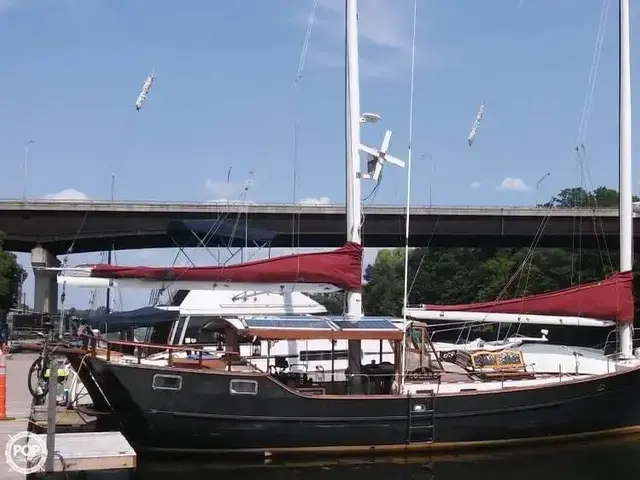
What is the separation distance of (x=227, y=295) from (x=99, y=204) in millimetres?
32804

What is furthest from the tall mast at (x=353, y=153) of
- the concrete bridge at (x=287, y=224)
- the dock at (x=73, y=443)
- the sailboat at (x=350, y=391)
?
the concrete bridge at (x=287, y=224)

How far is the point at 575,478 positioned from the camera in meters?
15.6

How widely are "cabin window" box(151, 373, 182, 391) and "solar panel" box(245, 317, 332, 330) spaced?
6.17 feet

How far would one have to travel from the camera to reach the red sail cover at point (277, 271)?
1703 centimetres

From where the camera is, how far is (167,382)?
51.7 ft

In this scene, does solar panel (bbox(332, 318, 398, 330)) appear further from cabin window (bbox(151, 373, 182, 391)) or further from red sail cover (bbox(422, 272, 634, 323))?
cabin window (bbox(151, 373, 182, 391))

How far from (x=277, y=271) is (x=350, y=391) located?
3283 mm

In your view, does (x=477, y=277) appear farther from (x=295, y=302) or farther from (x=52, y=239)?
(x=295, y=302)

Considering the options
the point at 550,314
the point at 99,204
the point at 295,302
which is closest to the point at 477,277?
the point at 99,204

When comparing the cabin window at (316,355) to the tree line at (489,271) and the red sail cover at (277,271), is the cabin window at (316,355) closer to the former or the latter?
the red sail cover at (277,271)

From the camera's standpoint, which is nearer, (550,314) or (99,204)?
(550,314)

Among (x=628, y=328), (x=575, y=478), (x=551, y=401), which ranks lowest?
(x=575, y=478)

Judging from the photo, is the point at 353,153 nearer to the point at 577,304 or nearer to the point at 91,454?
the point at 577,304

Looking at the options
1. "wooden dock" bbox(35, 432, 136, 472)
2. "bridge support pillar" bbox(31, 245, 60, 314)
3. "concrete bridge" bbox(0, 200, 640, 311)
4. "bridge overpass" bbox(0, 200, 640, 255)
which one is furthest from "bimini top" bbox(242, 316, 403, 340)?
"bridge support pillar" bbox(31, 245, 60, 314)
